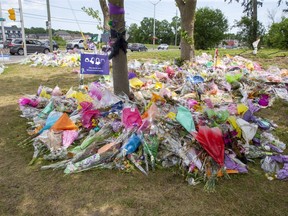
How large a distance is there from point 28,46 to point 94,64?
17658 millimetres

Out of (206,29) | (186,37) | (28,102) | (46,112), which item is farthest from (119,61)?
(206,29)

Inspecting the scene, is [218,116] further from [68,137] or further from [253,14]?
[253,14]

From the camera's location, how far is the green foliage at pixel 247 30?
19312 millimetres

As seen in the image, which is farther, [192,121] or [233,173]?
[192,121]

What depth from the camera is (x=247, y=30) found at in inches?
774

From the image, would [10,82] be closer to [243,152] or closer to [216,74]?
[216,74]

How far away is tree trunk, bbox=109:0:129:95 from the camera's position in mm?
3916

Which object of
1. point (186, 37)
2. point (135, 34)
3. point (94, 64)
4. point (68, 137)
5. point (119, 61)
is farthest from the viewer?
point (135, 34)

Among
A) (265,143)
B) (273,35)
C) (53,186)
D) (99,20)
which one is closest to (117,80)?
(99,20)

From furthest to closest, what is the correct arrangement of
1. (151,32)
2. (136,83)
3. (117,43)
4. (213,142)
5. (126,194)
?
(151,32)
(136,83)
(117,43)
(213,142)
(126,194)

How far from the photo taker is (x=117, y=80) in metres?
4.23

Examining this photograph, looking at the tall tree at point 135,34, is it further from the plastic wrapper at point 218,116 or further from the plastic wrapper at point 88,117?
the plastic wrapper at point 218,116

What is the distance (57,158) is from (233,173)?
207cm

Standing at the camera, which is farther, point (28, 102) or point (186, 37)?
point (186, 37)
